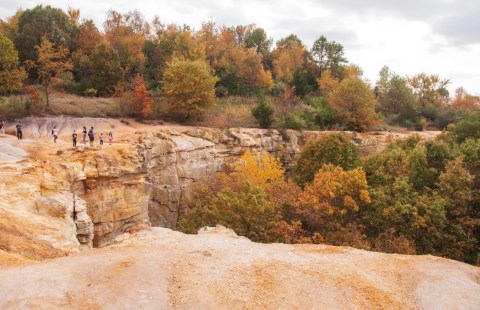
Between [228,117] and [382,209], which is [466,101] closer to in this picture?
[228,117]

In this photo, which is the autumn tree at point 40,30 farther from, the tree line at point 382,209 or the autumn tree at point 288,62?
the tree line at point 382,209

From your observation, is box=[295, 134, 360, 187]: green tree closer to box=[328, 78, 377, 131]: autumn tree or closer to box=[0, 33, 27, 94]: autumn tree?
box=[328, 78, 377, 131]: autumn tree

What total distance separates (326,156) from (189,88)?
12.4m

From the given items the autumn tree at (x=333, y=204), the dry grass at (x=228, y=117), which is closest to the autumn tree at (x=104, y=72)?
the dry grass at (x=228, y=117)

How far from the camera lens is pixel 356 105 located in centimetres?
3694

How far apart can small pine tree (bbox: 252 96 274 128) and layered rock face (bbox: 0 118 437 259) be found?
4.72 ft

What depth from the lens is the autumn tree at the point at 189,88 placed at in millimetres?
29875

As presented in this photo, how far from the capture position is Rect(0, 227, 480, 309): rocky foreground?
7426 millimetres

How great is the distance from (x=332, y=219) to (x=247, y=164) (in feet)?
36.2

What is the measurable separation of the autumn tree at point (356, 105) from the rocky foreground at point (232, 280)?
27.2 meters

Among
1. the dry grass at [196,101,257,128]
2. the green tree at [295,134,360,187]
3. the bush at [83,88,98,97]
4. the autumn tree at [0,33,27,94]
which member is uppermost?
the autumn tree at [0,33,27,94]

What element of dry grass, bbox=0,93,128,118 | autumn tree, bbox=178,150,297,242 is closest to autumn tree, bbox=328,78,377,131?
autumn tree, bbox=178,150,297,242

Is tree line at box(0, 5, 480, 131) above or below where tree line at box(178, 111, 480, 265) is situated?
above

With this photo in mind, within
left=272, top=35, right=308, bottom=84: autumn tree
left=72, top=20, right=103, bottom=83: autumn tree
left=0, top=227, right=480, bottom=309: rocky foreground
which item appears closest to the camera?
left=0, top=227, right=480, bottom=309: rocky foreground
